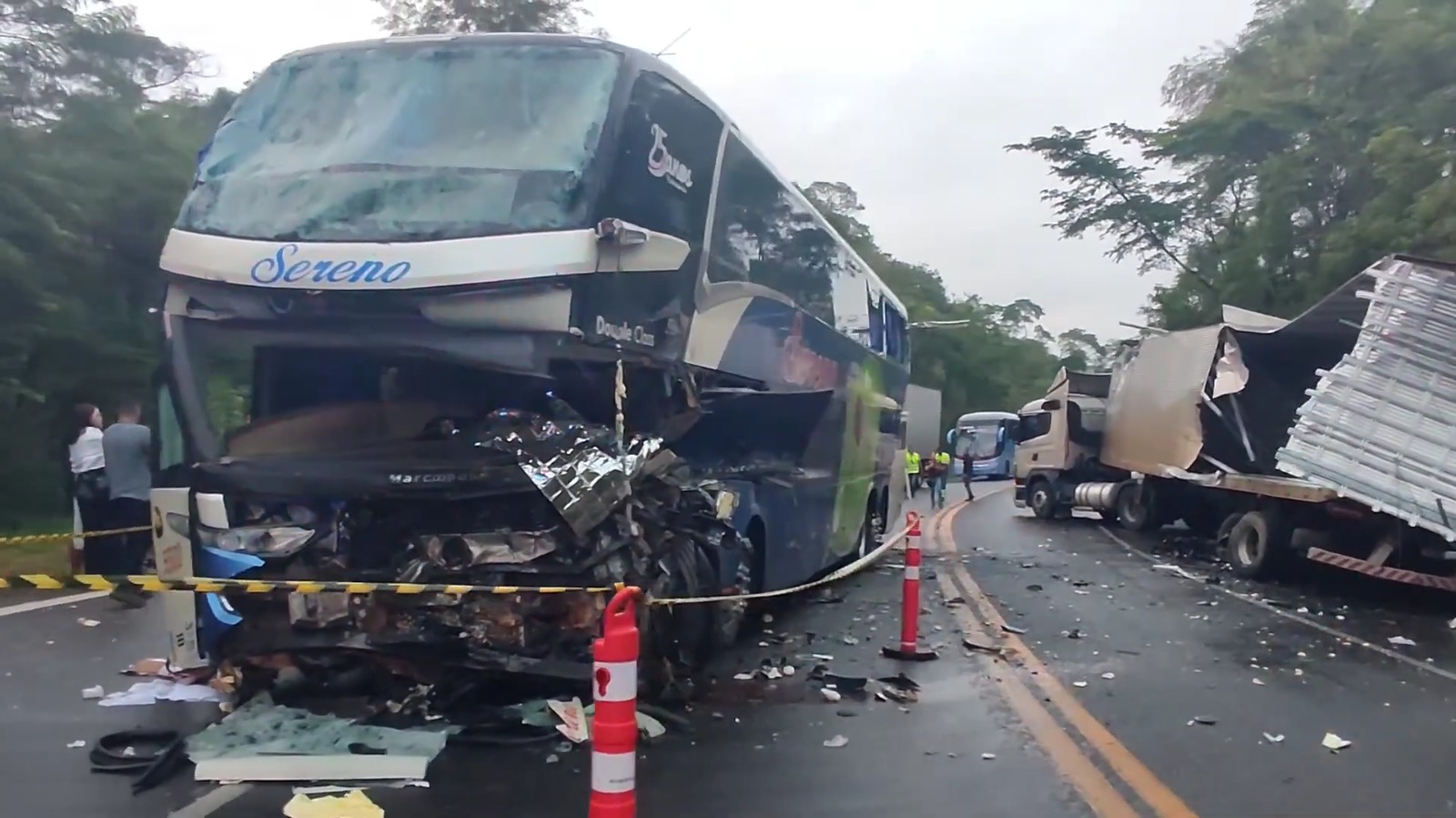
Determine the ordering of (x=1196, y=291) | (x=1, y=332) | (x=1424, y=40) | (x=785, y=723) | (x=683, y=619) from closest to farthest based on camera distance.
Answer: (x=785, y=723) → (x=683, y=619) → (x=1, y=332) → (x=1424, y=40) → (x=1196, y=291)

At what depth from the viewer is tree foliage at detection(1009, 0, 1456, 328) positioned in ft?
87.5

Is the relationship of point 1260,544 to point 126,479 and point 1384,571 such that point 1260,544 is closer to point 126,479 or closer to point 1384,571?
point 1384,571

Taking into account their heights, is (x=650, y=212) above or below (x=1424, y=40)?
below

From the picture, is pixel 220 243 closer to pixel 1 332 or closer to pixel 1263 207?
pixel 1 332

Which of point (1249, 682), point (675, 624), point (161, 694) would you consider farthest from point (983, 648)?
Answer: point (161, 694)

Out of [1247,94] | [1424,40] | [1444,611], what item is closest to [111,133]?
[1444,611]

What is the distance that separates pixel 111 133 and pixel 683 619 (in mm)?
13925

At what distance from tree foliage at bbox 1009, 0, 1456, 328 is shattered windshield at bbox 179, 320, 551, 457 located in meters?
A: 20.3

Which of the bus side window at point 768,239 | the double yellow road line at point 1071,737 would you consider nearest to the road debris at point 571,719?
the double yellow road line at point 1071,737

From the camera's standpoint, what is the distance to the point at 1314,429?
42.9ft

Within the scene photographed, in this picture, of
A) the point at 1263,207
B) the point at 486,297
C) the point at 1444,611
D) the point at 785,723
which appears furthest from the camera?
the point at 1263,207

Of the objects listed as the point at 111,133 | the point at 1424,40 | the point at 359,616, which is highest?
the point at 1424,40

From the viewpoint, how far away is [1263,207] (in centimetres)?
3325

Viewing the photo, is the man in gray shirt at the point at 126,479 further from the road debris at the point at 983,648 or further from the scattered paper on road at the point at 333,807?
the road debris at the point at 983,648
